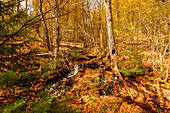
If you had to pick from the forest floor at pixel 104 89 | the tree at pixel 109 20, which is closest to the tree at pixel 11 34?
the forest floor at pixel 104 89

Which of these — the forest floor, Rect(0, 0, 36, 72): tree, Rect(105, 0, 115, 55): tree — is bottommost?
the forest floor

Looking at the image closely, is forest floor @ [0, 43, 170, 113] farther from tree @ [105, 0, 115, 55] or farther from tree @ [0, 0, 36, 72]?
tree @ [105, 0, 115, 55]

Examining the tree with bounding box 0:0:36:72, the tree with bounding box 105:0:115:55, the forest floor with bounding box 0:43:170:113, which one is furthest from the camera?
the tree with bounding box 105:0:115:55

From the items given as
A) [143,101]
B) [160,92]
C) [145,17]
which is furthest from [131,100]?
[145,17]

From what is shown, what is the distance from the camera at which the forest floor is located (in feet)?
11.0

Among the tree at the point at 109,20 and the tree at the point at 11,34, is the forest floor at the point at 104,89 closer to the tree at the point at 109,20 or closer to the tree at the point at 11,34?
the tree at the point at 11,34

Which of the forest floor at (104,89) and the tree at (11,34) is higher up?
the tree at (11,34)

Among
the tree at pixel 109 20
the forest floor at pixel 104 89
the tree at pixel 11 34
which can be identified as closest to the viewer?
the tree at pixel 11 34

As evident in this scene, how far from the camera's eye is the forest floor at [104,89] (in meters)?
3.36

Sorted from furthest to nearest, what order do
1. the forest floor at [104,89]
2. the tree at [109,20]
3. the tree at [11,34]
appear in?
1. the tree at [109,20]
2. the forest floor at [104,89]
3. the tree at [11,34]

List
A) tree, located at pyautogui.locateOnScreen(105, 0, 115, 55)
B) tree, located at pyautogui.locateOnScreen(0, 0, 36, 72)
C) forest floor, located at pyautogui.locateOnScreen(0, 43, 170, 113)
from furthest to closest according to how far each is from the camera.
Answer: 1. tree, located at pyautogui.locateOnScreen(105, 0, 115, 55)
2. forest floor, located at pyautogui.locateOnScreen(0, 43, 170, 113)
3. tree, located at pyautogui.locateOnScreen(0, 0, 36, 72)

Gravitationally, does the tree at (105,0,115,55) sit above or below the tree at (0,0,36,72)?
above

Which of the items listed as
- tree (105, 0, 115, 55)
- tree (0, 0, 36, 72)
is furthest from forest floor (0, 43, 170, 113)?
tree (105, 0, 115, 55)

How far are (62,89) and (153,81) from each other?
18.0 feet
